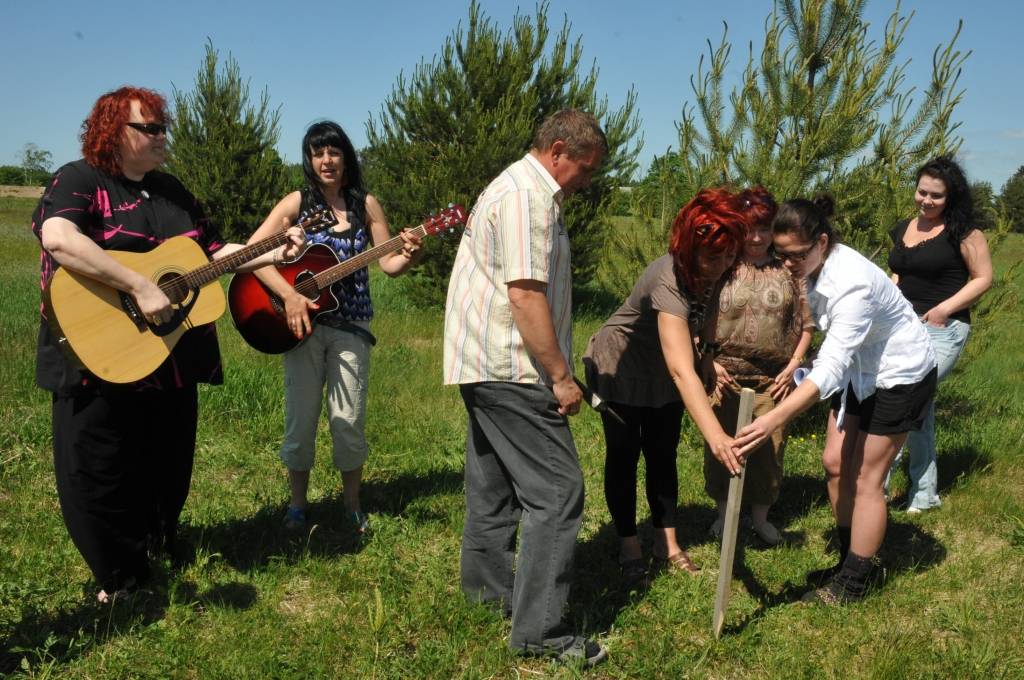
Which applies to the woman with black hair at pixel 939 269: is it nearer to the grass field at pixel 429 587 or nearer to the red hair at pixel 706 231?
the grass field at pixel 429 587

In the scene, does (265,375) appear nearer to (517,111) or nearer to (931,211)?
(931,211)

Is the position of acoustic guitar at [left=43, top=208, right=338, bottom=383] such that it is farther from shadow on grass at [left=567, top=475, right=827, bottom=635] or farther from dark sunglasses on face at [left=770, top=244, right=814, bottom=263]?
dark sunglasses on face at [left=770, top=244, right=814, bottom=263]

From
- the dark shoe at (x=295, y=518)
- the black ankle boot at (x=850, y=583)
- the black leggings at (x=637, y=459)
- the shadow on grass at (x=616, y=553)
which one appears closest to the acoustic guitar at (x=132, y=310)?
the dark shoe at (x=295, y=518)

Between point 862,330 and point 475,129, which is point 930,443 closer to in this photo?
point 862,330

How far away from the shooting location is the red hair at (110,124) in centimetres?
282

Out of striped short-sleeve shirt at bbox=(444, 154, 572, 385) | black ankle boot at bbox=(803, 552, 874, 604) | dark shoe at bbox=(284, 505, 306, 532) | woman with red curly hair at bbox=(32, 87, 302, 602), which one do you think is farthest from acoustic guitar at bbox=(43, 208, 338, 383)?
black ankle boot at bbox=(803, 552, 874, 604)

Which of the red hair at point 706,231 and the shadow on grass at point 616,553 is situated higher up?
the red hair at point 706,231

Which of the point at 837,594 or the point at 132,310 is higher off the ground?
the point at 132,310

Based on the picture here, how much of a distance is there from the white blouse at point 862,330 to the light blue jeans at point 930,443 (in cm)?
114

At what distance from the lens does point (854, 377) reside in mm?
3193

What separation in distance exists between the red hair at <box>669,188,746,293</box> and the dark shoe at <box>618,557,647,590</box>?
4.70 feet

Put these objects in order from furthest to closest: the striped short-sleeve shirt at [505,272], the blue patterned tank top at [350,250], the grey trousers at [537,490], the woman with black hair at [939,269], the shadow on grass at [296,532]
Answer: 1. the woman with black hair at [939,269]
2. the blue patterned tank top at [350,250]
3. the shadow on grass at [296,532]
4. the grey trousers at [537,490]
5. the striped short-sleeve shirt at [505,272]

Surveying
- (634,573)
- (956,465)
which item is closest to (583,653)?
(634,573)

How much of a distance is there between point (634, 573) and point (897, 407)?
4.43 ft
